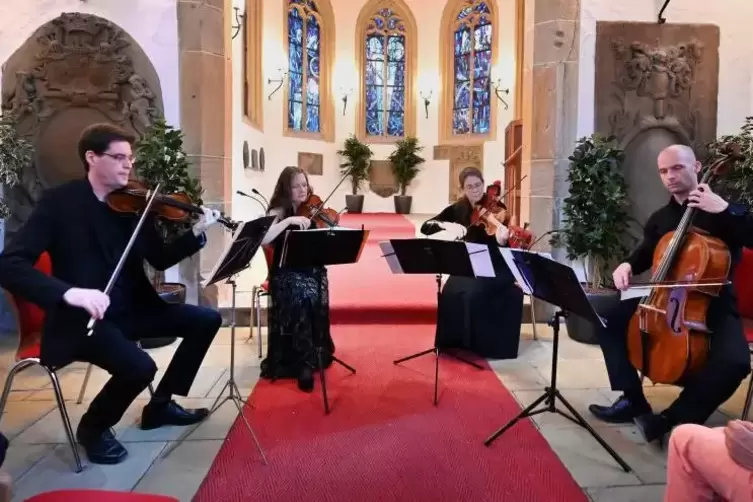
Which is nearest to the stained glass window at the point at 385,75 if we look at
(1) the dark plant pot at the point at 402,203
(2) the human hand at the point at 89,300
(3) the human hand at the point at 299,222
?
(1) the dark plant pot at the point at 402,203

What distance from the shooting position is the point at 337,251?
3080 millimetres

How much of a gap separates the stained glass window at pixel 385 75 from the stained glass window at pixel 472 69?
4.36 ft

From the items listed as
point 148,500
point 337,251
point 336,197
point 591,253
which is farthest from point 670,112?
point 336,197

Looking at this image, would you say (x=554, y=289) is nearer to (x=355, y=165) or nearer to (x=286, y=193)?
(x=286, y=193)

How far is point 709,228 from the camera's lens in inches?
109

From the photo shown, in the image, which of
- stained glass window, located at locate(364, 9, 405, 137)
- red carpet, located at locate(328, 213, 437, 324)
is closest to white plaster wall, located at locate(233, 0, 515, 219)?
stained glass window, located at locate(364, 9, 405, 137)

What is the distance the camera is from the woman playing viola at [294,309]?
138 inches

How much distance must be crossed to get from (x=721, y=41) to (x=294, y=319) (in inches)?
154

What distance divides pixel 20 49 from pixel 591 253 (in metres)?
4.43

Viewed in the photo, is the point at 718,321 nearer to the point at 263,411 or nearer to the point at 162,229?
the point at 263,411

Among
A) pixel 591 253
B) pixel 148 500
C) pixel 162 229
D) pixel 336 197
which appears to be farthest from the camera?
pixel 336 197

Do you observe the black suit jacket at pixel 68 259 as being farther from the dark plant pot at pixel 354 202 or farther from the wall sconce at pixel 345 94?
the wall sconce at pixel 345 94

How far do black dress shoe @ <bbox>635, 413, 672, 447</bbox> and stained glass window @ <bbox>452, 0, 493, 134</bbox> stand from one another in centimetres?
1165

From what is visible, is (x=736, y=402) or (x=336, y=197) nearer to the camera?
(x=736, y=402)
